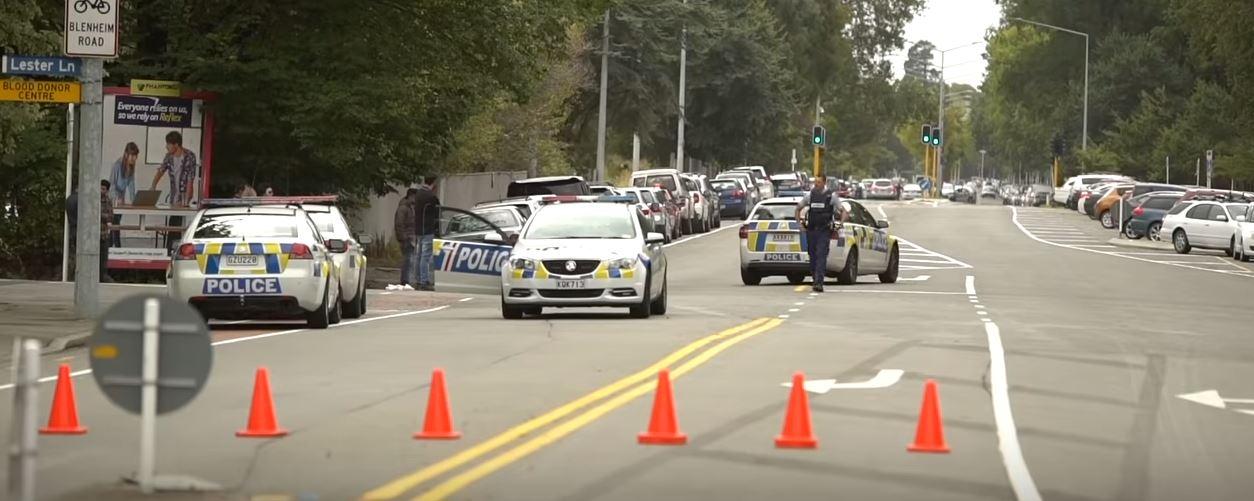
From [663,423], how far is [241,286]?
11.0 meters

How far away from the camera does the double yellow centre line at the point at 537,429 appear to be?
35.0ft

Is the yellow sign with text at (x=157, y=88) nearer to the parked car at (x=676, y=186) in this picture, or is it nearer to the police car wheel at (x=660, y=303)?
the police car wheel at (x=660, y=303)

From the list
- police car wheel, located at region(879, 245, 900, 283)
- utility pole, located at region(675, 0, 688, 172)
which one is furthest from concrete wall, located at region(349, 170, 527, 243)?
police car wheel, located at region(879, 245, 900, 283)

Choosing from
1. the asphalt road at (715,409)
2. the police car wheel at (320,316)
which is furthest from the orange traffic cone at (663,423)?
the police car wheel at (320,316)

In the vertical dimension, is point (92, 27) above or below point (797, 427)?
above

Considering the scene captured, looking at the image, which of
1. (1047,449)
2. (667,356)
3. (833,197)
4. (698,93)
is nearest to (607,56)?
(698,93)

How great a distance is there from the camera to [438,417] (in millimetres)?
12805

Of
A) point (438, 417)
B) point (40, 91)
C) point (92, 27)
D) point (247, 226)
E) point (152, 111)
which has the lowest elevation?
point (438, 417)

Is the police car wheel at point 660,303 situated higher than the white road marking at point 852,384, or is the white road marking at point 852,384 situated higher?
the police car wheel at point 660,303

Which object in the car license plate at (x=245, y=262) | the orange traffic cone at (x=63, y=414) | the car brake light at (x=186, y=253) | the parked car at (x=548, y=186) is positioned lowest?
the orange traffic cone at (x=63, y=414)

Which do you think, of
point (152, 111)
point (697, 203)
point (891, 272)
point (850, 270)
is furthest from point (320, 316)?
point (697, 203)

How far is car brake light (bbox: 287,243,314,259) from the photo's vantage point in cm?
2295

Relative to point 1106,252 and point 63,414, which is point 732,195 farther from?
point 63,414

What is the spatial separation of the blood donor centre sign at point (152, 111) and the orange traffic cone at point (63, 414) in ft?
66.2
